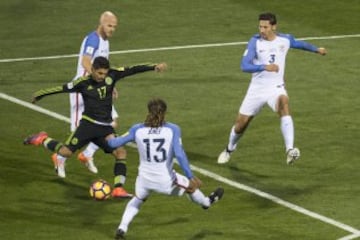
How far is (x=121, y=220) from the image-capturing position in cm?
1961

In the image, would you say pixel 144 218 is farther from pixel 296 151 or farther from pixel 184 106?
pixel 184 106

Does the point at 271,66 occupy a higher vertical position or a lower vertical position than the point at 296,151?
higher

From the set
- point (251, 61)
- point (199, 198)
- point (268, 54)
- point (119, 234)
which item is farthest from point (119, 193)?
point (268, 54)

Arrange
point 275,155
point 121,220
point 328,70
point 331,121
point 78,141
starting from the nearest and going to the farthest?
point 121,220 < point 78,141 < point 275,155 < point 331,121 < point 328,70

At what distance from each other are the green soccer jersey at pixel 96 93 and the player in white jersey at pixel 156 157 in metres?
2.35

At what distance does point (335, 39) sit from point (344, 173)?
31.1ft

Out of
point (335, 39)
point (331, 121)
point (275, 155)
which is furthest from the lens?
point (335, 39)

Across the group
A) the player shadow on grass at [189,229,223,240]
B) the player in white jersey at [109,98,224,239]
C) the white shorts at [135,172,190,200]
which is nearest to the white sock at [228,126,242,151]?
the player shadow on grass at [189,229,223,240]

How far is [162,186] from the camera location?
1864 centimetres

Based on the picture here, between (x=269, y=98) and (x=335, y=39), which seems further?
(x=335, y=39)

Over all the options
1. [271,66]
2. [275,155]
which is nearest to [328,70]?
[275,155]

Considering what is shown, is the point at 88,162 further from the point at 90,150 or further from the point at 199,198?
the point at 199,198

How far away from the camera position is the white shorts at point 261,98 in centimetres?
2219

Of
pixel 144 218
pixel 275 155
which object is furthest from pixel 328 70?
pixel 144 218
